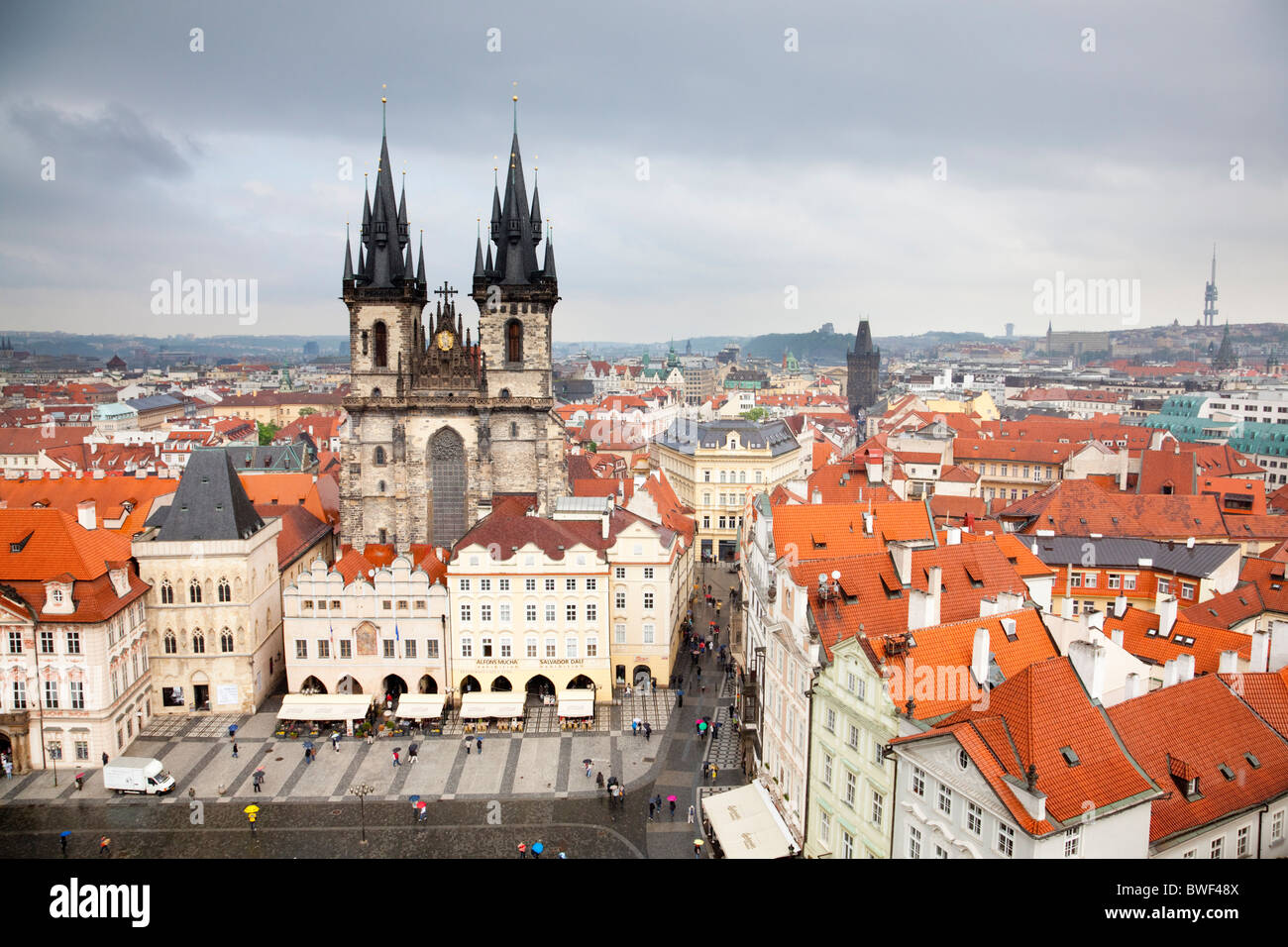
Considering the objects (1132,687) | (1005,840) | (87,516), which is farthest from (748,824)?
(87,516)

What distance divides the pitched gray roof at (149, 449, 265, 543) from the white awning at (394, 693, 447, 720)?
1068cm

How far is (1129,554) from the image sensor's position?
45.3 m

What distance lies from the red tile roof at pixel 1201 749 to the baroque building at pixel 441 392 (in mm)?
39983

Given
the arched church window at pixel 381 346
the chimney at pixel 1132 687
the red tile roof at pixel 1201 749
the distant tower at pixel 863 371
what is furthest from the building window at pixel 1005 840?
the distant tower at pixel 863 371

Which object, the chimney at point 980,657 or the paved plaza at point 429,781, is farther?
the paved plaza at point 429,781

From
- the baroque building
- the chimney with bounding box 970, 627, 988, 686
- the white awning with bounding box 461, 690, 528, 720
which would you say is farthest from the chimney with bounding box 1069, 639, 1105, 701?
the baroque building

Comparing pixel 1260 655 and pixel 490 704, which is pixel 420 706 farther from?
pixel 1260 655

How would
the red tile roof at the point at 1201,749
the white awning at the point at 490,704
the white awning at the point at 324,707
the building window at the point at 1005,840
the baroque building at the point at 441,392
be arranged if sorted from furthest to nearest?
the baroque building at the point at 441,392
the white awning at the point at 490,704
the white awning at the point at 324,707
the red tile roof at the point at 1201,749
the building window at the point at 1005,840

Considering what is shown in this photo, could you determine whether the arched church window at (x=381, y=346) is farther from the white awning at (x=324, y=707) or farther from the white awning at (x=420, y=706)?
the white awning at (x=420, y=706)

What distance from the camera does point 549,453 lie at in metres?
58.9

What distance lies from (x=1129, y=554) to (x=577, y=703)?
26.9 m

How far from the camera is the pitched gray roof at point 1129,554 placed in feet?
141

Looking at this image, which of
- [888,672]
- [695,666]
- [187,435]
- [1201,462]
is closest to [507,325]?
[695,666]

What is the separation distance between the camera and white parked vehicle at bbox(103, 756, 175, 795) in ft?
116
